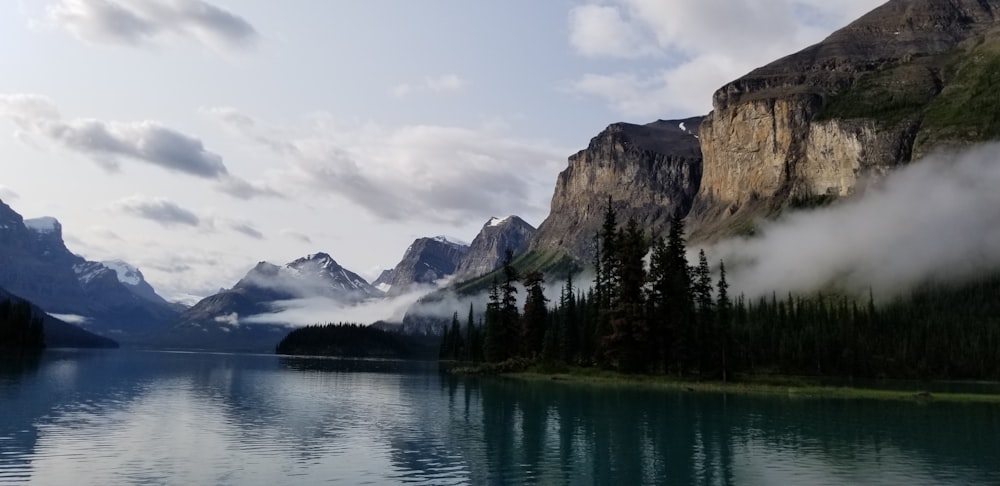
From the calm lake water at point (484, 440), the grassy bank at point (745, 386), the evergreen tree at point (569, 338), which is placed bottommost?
the calm lake water at point (484, 440)

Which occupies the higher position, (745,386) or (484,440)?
(745,386)

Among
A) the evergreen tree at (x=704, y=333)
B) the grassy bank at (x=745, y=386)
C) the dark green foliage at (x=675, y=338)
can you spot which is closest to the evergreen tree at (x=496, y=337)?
the dark green foliage at (x=675, y=338)

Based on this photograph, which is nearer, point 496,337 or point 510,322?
point 496,337

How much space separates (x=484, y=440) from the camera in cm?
4931

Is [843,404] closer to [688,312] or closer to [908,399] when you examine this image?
[908,399]

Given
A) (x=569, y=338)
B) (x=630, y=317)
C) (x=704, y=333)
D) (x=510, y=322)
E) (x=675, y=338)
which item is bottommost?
(x=675, y=338)

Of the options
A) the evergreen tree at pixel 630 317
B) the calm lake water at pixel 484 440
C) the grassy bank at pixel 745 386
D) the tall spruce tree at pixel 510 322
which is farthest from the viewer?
the tall spruce tree at pixel 510 322

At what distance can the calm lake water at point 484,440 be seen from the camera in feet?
119

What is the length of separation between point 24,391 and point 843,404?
93.4m

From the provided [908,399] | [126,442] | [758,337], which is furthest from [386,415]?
[758,337]

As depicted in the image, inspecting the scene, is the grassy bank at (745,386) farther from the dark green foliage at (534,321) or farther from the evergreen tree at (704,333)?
the dark green foliage at (534,321)

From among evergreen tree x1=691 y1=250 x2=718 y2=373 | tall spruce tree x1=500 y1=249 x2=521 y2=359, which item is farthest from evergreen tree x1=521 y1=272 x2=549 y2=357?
evergreen tree x1=691 y1=250 x2=718 y2=373

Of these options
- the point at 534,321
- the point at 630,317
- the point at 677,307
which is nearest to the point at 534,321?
the point at 534,321

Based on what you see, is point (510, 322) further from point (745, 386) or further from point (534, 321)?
point (745, 386)
